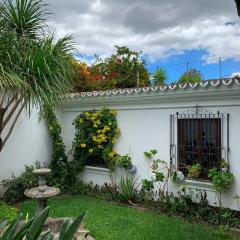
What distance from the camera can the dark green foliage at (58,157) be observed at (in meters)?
11.4

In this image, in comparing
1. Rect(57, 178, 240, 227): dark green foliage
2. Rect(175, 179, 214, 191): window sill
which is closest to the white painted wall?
Rect(57, 178, 240, 227): dark green foliage

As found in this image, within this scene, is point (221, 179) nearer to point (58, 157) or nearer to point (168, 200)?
point (168, 200)

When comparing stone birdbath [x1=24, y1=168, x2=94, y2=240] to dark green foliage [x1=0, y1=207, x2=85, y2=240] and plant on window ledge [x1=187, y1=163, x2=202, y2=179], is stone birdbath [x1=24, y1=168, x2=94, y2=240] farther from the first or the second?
dark green foliage [x1=0, y1=207, x2=85, y2=240]

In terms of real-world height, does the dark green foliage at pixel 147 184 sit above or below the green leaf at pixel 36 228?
below

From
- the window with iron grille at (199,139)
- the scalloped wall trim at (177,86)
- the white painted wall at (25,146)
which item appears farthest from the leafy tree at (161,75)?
the window with iron grille at (199,139)

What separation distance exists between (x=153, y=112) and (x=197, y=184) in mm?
2254

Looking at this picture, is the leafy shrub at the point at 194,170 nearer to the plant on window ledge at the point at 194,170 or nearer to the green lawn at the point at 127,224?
the plant on window ledge at the point at 194,170

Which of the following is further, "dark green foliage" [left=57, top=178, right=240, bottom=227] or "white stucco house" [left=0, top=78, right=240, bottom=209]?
"white stucco house" [left=0, top=78, right=240, bottom=209]

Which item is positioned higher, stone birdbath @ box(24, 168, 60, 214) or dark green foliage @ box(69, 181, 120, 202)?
stone birdbath @ box(24, 168, 60, 214)

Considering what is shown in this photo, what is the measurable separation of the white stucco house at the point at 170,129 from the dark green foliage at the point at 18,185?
37cm

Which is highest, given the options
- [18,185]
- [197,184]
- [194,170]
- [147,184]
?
[194,170]

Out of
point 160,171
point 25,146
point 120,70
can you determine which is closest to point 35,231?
point 160,171

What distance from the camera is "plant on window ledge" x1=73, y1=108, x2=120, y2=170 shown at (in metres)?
10.8

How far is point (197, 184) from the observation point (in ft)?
28.7
